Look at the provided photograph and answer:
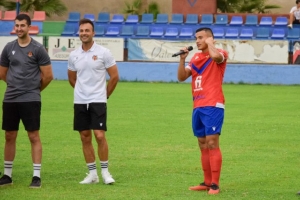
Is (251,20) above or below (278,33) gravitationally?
above

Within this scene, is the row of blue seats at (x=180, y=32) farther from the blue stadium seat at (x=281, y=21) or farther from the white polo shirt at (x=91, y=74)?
the white polo shirt at (x=91, y=74)

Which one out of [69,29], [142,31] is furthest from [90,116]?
[69,29]

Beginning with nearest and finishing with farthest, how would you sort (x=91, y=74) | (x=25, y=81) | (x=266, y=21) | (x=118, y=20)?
(x=25, y=81) < (x=91, y=74) < (x=266, y=21) < (x=118, y=20)

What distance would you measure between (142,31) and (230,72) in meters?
5.15

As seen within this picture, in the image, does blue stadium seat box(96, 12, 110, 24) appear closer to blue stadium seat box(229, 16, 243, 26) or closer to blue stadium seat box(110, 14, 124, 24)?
blue stadium seat box(110, 14, 124, 24)

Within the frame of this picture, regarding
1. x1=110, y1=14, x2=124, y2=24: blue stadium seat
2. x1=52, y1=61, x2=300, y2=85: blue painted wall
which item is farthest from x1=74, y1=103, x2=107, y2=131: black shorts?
x1=110, y1=14, x2=124, y2=24: blue stadium seat

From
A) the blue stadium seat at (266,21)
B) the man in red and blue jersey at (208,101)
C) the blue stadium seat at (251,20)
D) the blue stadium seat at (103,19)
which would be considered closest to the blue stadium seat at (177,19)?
the blue stadium seat at (251,20)

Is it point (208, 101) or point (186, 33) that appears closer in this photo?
point (208, 101)

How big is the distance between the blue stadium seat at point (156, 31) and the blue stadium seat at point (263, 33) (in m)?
4.01

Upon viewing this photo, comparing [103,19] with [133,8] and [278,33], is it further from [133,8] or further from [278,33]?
[278,33]

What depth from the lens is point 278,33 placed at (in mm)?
32469

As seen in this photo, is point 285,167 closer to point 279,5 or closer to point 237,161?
point 237,161

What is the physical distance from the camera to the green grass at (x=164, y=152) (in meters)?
9.64

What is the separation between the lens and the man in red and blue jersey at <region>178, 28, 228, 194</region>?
941 cm
